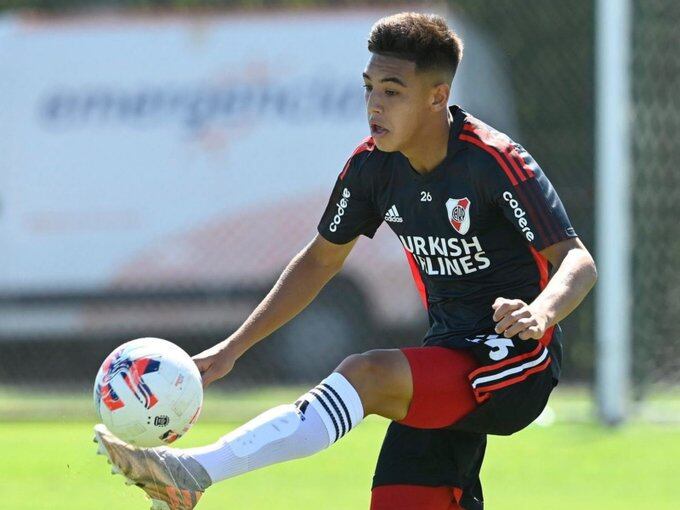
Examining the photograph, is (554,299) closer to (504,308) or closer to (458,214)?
(504,308)

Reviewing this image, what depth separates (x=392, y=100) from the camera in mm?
4730

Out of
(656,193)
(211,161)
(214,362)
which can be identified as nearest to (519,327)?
(214,362)

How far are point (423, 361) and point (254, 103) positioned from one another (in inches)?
307

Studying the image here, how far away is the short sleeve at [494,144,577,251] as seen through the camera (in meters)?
4.57

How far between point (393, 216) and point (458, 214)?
0.27 meters

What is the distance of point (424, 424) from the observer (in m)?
4.58

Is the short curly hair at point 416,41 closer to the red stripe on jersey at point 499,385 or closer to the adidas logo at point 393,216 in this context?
the adidas logo at point 393,216

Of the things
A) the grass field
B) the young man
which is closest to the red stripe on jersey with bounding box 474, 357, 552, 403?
the young man

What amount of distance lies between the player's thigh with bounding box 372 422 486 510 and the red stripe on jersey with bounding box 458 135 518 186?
0.88 metres

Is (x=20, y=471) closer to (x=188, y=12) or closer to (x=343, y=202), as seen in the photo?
(x=343, y=202)

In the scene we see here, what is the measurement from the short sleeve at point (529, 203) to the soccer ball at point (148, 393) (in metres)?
1.09

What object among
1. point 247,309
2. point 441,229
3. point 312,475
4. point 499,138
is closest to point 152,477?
point 441,229

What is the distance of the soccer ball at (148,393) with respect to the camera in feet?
14.5

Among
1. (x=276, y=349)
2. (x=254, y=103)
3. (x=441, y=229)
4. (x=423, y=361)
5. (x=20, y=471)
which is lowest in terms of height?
(x=276, y=349)
